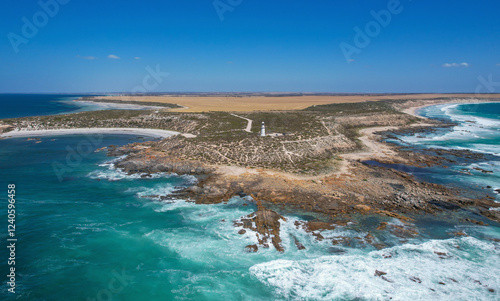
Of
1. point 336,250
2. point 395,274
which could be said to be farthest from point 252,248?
point 395,274

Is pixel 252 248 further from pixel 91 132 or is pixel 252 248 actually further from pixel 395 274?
pixel 91 132

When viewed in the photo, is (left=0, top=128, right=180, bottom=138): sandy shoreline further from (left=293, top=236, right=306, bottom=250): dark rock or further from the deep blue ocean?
(left=293, top=236, right=306, bottom=250): dark rock

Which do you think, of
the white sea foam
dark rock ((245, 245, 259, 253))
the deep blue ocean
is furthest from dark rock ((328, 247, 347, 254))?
dark rock ((245, 245, 259, 253))

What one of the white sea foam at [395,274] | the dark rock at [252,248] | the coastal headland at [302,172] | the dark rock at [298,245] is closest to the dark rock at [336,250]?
the white sea foam at [395,274]

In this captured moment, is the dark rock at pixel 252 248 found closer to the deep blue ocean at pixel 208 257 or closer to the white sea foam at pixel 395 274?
the deep blue ocean at pixel 208 257

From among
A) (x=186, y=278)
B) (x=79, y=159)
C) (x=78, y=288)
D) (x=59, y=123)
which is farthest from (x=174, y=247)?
(x=59, y=123)

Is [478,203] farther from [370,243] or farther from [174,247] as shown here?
[174,247]
